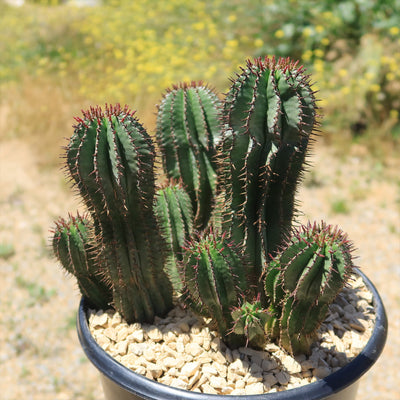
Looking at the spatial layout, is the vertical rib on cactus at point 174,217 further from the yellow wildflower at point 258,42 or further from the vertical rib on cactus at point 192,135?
the yellow wildflower at point 258,42

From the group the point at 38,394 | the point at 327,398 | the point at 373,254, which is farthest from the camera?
the point at 373,254

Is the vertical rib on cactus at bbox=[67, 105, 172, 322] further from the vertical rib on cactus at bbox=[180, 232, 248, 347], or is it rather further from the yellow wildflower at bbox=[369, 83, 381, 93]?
the yellow wildflower at bbox=[369, 83, 381, 93]

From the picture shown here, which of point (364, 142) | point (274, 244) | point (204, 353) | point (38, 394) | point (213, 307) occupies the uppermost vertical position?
point (274, 244)

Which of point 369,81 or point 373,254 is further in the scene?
point 369,81

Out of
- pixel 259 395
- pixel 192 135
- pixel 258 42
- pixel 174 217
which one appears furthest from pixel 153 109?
pixel 259 395

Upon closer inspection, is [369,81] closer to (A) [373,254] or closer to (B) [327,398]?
(A) [373,254]

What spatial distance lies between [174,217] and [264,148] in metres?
0.51

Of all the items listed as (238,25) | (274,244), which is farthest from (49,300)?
(238,25)

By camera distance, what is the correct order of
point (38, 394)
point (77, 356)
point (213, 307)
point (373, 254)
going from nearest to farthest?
point (213, 307) < point (38, 394) < point (77, 356) < point (373, 254)

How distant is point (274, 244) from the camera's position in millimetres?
1666

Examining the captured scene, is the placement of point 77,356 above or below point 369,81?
below

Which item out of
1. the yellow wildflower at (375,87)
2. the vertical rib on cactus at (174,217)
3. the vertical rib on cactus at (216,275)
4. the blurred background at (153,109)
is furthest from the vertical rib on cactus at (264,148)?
the yellow wildflower at (375,87)

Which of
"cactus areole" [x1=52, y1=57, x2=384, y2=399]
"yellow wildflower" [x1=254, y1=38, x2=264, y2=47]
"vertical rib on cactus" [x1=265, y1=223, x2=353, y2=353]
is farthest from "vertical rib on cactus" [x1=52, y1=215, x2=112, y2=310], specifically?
"yellow wildflower" [x1=254, y1=38, x2=264, y2=47]

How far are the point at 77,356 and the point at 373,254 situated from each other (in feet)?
7.85
